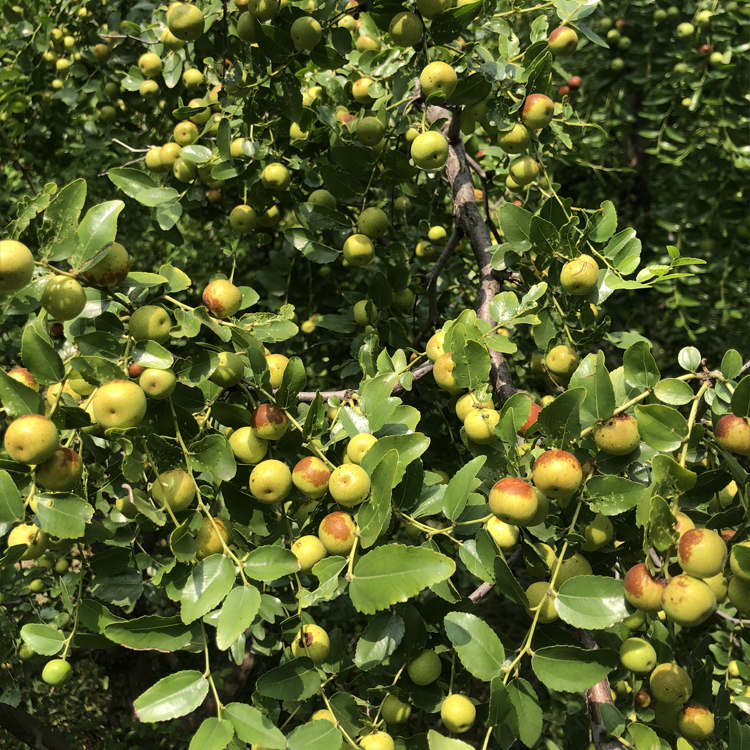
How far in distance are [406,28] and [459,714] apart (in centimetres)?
153

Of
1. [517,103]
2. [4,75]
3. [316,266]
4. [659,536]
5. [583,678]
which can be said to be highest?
[4,75]

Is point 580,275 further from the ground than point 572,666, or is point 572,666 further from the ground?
point 580,275

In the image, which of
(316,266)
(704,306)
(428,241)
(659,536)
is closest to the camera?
(659,536)

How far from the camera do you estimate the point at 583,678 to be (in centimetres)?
102

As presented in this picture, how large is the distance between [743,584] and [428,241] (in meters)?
1.91

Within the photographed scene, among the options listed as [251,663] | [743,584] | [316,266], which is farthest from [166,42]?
[251,663]

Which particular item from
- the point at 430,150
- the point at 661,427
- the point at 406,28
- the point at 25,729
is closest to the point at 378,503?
the point at 661,427

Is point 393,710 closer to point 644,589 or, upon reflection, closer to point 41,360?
point 644,589

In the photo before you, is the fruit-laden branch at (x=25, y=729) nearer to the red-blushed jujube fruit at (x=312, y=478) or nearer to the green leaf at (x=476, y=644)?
the red-blushed jujube fruit at (x=312, y=478)

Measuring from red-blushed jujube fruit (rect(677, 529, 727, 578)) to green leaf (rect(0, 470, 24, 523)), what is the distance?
1065mm

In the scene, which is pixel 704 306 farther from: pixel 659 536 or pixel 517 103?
pixel 659 536

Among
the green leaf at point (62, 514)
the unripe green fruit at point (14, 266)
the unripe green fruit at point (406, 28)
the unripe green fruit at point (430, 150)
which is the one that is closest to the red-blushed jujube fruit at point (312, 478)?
the green leaf at point (62, 514)

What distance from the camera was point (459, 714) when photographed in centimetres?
112

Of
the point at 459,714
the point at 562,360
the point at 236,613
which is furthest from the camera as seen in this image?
the point at 562,360
